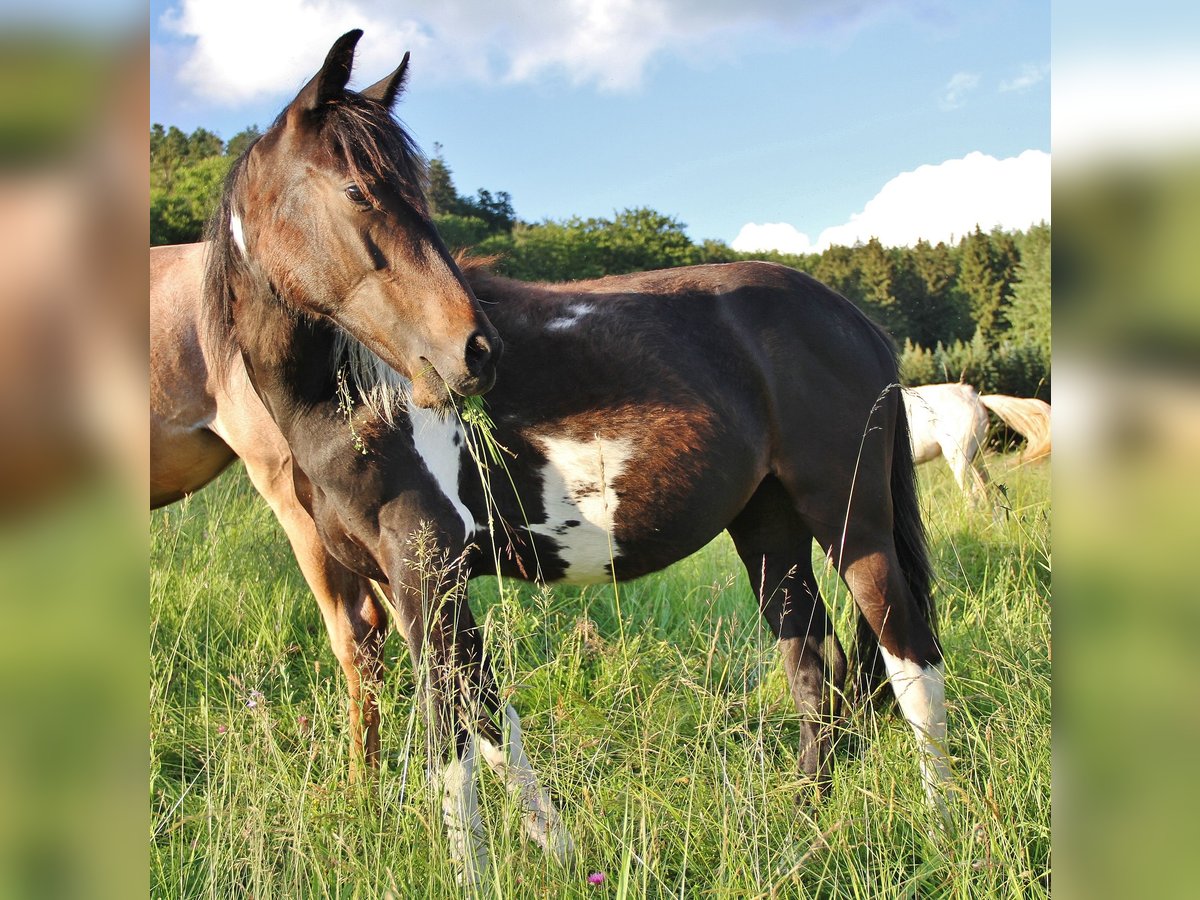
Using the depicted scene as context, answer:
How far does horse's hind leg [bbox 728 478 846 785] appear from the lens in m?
3.31

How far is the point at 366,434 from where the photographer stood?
8.53 feet

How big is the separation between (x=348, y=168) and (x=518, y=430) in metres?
0.93

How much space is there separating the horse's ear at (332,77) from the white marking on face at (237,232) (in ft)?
1.24

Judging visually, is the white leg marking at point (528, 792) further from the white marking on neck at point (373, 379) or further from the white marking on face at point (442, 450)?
the white marking on neck at point (373, 379)

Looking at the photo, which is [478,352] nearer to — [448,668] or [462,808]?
[448,668]

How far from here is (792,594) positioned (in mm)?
3363

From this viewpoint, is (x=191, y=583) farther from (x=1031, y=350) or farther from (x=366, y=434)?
(x=1031, y=350)

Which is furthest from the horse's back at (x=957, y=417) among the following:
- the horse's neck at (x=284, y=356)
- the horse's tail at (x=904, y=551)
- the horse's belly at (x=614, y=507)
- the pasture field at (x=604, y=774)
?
the horse's neck at (x=284, y=356)

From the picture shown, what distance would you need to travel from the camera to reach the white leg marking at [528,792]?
2189mm

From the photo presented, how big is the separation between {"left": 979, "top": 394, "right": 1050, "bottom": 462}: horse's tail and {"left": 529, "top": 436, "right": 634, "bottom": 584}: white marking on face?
6.15 meters
